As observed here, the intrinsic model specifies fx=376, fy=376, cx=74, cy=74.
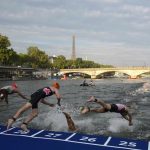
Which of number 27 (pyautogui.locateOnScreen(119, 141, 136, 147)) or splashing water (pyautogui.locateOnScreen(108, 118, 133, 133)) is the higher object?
number 27 (pyautogui.locateOnScreen(119, 141, 136, 147))

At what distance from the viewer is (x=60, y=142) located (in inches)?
516

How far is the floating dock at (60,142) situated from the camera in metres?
12.4

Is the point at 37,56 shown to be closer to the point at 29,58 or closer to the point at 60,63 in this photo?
the point at 29,58

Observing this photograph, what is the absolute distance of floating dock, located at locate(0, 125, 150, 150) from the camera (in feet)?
40.8

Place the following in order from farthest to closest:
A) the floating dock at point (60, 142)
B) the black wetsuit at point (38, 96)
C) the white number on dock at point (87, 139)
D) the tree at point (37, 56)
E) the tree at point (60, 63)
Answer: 1. the tree at point (60, 63)
2. the tree at point (37, 56)
3. the black wetsuit at point (38, 96)
4. the white number on dock at point (87, 139)
5. the floating dock at point (60, 142)

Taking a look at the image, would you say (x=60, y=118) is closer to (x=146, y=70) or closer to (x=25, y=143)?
(x=25, y=143)

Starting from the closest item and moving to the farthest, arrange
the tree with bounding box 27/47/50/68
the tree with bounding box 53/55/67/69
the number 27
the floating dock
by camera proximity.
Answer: the floating dock → the number 27 → the tree with bounding box 27/47/50/68 → the tree with bounding box 53/55/67/69

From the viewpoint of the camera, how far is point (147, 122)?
71.0 ft

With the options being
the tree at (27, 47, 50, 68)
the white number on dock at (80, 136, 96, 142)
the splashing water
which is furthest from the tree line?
the white number on dock at (80, 136, 96, 142)

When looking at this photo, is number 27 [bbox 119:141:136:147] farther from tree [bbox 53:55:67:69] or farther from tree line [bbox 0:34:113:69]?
tree [bbox 53:55:67:69]

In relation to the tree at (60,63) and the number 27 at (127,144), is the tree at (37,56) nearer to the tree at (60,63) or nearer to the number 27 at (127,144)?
the tree at (60,63)

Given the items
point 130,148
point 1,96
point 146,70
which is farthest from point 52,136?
point 146,70

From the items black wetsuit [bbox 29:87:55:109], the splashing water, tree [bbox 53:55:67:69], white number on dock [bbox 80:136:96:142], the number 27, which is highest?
tree [bbox 53:55:67:69]

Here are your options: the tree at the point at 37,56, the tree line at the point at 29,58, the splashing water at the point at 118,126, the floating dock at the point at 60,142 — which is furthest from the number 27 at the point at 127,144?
the tree at the point at 37,56
